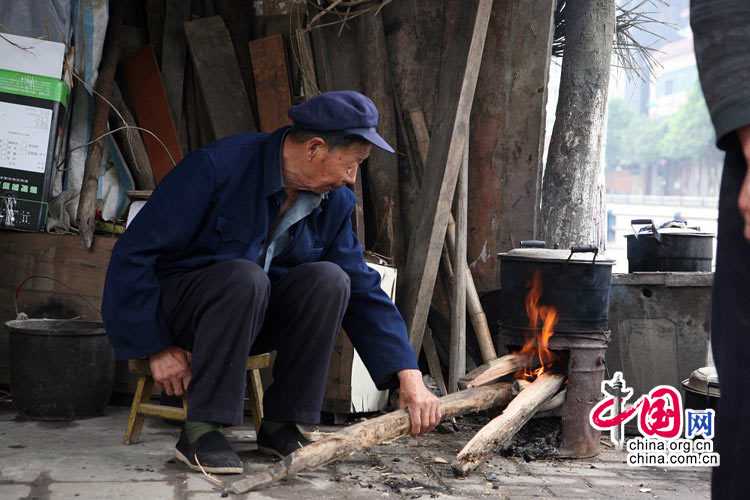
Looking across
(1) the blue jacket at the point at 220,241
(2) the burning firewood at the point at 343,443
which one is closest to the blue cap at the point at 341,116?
(1) the blue jacket at the point at 220,241

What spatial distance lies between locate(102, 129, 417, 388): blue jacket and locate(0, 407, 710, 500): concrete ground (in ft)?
1.28

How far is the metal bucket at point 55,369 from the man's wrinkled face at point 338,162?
5.34ft

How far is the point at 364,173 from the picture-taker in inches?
206

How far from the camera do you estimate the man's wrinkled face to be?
3.08 metres

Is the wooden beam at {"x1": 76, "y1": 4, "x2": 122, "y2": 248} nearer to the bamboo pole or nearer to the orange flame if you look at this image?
the bamboo pole

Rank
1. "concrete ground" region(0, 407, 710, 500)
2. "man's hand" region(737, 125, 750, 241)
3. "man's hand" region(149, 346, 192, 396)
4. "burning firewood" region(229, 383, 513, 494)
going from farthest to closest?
"man's hand" region(149, 346, 192, 396), "concrete ground" region(0, 407, 710, 500), "burning firewood" region(229, 383, 513, 494), "man's hand" region(737, 125, 750, 241)

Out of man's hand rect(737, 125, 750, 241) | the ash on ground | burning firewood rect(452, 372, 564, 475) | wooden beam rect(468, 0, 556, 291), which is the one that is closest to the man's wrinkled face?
burning firewood rect(452, 372, 564, 475)

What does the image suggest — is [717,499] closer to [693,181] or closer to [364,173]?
[364,173]

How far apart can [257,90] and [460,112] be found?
49.6 inches

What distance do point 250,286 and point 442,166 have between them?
6.15 feet

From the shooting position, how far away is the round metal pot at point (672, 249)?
4863mm

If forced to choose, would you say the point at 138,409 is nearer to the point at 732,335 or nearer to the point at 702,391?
the point at 702,391

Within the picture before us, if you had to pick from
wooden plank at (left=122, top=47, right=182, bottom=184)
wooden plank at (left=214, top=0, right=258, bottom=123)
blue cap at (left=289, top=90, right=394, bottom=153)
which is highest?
wooden plank at (left=214, top=0, right=258, bottom=123)

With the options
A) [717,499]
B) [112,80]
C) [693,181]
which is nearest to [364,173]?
[112,80]
